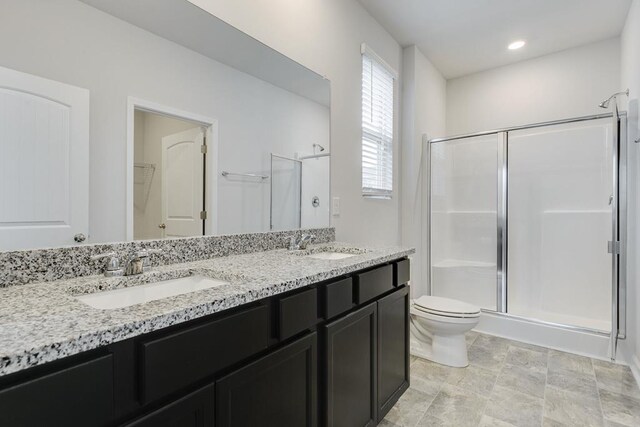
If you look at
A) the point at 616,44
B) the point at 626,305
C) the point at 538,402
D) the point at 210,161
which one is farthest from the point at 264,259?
the point at 616,44

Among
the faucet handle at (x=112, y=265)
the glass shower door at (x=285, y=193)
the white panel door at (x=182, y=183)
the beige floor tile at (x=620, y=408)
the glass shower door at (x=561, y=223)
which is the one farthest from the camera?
the glass shower door at (x=561, y=223)

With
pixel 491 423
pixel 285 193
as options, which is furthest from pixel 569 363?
pixel 285 193

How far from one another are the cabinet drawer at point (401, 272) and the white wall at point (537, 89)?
102 inches

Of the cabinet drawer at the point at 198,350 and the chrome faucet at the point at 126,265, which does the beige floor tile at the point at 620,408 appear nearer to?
the cabinet drawer at the point at 198,350

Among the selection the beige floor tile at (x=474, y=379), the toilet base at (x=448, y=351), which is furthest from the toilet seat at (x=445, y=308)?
the beige floor tile at (x=474, y=379)

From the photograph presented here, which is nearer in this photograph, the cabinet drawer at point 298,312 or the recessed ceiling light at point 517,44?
the cabinet drawer at point 298,312

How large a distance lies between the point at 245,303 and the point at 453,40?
3141mm

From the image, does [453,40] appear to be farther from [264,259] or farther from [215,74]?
[264,259]

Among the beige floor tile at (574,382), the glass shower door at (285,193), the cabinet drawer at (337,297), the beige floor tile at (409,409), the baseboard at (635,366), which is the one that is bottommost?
the beige floor tile at (409,409)

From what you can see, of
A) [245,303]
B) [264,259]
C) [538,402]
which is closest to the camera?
[245,303]

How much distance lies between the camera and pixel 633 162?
2.34 meters

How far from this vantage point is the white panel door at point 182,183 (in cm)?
134

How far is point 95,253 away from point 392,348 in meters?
1.40

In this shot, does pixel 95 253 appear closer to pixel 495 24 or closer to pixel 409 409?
pixel 409 409
